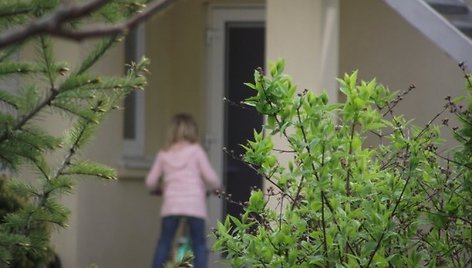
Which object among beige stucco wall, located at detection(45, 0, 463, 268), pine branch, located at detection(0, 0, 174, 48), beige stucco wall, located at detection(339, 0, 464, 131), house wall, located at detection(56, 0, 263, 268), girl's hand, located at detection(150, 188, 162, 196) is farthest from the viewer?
girl's hand, located at detection(150, 188, 162, 196)

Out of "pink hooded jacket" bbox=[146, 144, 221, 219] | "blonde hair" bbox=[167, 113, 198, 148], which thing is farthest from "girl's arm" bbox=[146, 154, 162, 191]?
"blonde hair" bbox=[167, 113, 198, 148]

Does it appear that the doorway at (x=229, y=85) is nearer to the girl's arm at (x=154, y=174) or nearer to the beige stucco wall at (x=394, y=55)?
the girl's arm at (x=154, y=174)

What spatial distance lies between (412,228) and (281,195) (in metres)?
0.52

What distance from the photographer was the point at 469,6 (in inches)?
346

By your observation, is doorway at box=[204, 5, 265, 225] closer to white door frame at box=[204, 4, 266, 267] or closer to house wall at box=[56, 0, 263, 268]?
white door frame at box=[204, 4, 266, 267]

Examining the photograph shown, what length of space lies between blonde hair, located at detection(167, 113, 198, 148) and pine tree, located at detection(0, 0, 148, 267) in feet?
20.5

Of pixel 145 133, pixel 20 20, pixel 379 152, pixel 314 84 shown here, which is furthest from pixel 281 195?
pixel 145 133

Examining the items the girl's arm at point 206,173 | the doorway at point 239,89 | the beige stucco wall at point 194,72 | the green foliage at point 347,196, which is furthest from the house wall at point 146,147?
the green foliage at point 347,196

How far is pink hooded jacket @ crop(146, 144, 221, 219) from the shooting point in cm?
1065

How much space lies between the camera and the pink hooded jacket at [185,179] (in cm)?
1065

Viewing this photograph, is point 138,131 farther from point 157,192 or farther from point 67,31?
point 67,31

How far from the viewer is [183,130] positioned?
1076 centimetres

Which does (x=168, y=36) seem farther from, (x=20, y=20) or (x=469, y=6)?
(x=20, y=20)

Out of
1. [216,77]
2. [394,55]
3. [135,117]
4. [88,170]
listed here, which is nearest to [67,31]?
[88,170]
